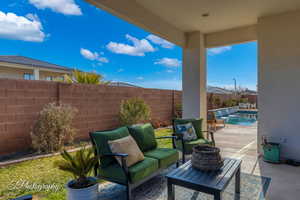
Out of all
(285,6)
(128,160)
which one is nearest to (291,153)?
(285,6)

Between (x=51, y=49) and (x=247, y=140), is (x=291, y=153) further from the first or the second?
(x=51, y=49)

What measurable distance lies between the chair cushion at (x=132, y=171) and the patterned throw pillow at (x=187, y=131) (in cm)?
135

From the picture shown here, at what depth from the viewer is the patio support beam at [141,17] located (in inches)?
117

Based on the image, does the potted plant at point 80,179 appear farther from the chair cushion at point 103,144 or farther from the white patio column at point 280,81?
the white patio column at point 280,81

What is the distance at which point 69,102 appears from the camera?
4.66 meters

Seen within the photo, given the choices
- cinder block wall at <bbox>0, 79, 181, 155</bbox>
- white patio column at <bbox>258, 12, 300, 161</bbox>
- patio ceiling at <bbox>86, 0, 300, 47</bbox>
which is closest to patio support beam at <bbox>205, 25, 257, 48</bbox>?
patio ceiling at <bbox>86, 0, 300, 47</bbox>

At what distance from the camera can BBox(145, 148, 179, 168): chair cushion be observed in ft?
8.55

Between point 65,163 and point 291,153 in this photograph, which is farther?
point 291,153

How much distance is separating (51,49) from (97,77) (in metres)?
5.70

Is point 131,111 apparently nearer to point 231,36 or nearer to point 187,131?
point 187,131

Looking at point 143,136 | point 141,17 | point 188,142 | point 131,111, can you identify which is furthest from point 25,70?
point 188,142

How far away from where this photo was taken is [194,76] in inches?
203

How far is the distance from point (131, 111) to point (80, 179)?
12.7ft

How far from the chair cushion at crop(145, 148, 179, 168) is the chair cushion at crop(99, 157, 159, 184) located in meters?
0.20
